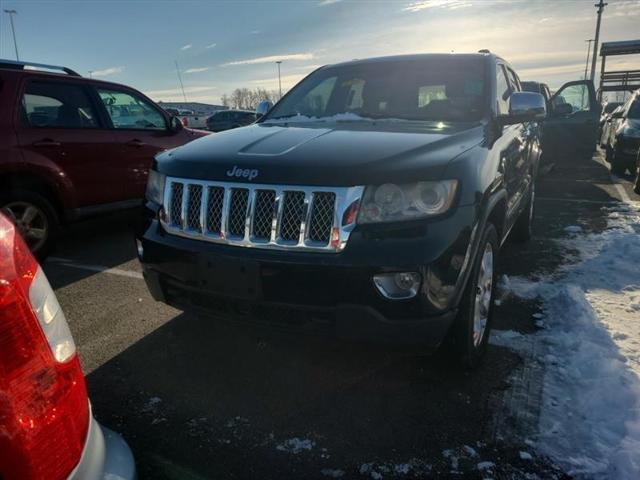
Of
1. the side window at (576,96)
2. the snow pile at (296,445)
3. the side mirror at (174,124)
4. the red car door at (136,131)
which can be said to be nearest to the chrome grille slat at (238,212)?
the snow pile at (296,445)

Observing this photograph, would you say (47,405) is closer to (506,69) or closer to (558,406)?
(558,406)

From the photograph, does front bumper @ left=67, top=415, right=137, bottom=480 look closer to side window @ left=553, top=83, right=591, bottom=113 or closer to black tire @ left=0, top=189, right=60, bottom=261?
black tire @ left=0, top=189, right=60, bottom=261

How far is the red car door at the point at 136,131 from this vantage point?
18.9 feet

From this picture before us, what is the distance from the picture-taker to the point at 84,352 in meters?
3.15

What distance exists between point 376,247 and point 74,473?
1423 millimetres

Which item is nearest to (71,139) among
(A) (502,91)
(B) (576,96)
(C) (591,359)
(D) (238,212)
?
(D) (238,212)

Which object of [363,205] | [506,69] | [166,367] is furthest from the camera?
[506,69]

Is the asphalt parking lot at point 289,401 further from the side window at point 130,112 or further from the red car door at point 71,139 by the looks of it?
the side window at point 130,112

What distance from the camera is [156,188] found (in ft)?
9.53

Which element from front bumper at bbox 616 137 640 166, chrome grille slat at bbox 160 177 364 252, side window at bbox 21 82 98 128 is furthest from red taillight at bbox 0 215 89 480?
front bumper at bbox 616 137 640 166

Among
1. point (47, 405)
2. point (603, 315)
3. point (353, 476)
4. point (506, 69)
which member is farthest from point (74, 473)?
point (506, 69)

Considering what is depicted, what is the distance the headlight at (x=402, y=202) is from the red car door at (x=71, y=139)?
397cm

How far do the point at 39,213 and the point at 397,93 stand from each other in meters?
3.65

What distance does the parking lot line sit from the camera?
4641mm
